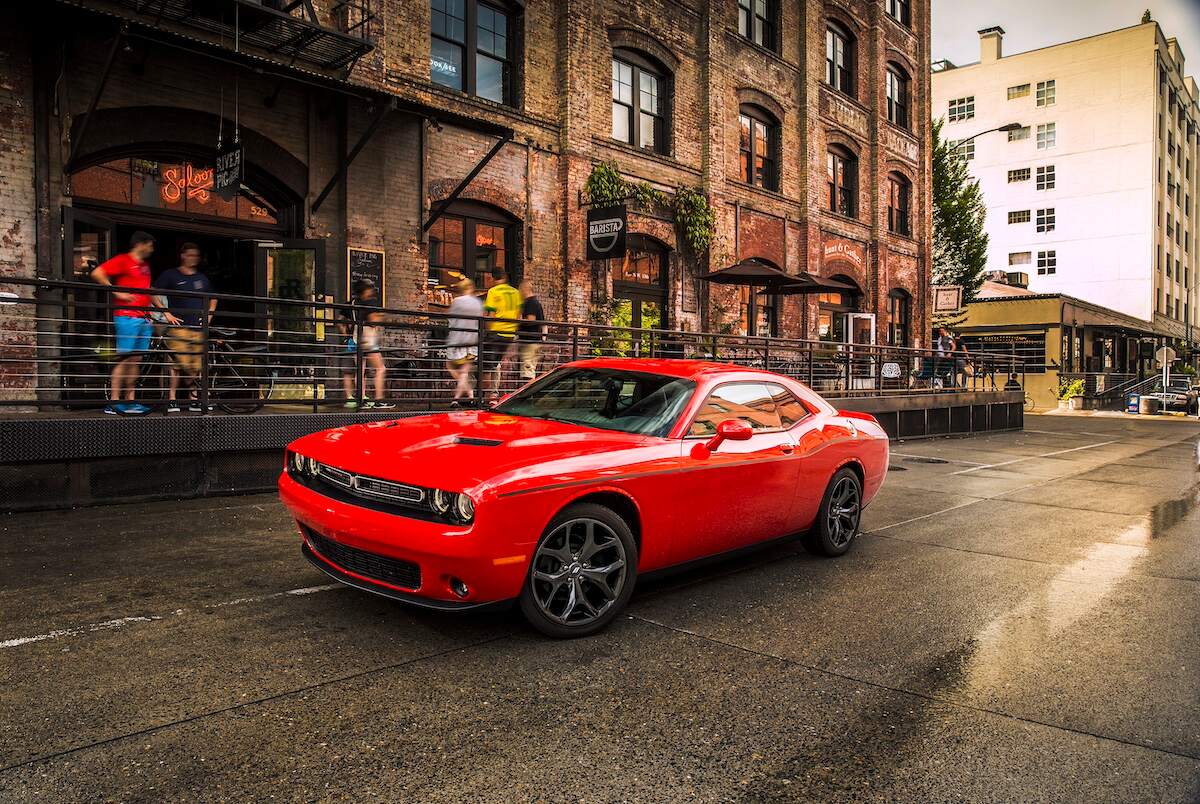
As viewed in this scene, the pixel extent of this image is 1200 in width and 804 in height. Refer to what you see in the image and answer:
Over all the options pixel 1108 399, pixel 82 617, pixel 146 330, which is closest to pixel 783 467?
pixel 82 617

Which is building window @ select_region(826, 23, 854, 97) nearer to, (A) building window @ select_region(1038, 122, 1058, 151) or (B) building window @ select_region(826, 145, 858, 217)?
(B) building window @ select_region(826, 145, 858, 217)

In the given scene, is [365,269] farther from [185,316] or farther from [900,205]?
[900,205]

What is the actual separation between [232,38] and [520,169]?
5484 millimetres

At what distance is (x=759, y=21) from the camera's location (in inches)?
843

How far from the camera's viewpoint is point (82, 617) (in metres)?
4.29

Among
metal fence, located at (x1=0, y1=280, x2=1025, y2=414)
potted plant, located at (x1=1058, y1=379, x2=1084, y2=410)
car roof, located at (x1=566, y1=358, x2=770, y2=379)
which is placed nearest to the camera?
car roof, located at (x1=566, y1=358, x2=770, y2=379)

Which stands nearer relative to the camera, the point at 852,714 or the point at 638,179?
A: the point at 852,714

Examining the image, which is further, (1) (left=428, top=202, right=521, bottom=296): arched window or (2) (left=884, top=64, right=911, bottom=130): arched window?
(2) (left=884, top=64, right=911, bottom=130): arched window

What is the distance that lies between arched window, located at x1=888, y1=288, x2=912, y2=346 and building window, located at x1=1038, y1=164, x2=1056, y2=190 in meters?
36.5

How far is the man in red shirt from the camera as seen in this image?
8.06 meters

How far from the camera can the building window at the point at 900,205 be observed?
2753 centimetres

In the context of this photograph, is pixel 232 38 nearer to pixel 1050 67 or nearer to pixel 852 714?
pixel 852 714

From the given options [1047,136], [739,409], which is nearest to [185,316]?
[739,409]

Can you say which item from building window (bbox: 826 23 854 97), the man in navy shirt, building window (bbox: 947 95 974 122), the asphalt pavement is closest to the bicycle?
the man in navy shirt
